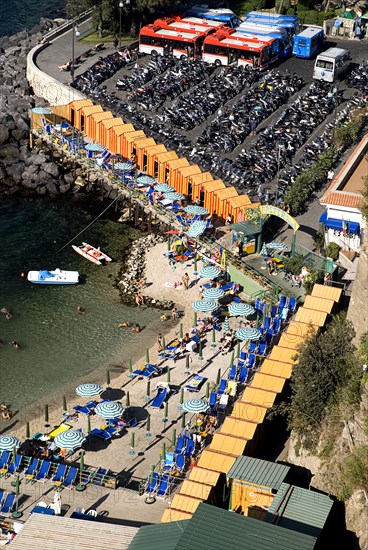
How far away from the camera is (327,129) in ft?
295

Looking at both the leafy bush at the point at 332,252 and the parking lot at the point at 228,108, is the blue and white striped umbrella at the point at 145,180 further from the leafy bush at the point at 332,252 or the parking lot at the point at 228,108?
the leafy bush at the point at 332,252

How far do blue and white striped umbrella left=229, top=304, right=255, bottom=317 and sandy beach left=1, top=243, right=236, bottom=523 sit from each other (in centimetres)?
182

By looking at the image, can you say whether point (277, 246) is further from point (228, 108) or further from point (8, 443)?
point (8, 443)

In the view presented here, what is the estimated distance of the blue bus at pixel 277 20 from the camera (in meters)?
105

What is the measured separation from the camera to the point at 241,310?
68375mm

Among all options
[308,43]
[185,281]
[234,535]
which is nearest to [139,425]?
[185,281]

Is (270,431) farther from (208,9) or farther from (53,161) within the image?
(208,9)

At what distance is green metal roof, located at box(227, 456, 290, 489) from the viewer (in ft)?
167

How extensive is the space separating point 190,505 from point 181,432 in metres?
8.47

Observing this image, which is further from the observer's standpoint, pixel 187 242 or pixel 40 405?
pixel 187 242

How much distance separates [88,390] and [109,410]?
9.60 feet

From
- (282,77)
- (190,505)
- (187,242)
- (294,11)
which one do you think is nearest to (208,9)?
(294,11)

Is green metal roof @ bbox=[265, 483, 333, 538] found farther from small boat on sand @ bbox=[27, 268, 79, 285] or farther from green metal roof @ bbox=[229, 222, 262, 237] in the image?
small boat on sand @ bbox=[27, 268, 79, 285]

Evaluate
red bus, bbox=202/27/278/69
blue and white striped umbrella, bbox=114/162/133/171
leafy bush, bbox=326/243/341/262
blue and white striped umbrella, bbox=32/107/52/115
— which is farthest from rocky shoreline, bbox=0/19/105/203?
leafy bush, bbox=326/243/341/262
